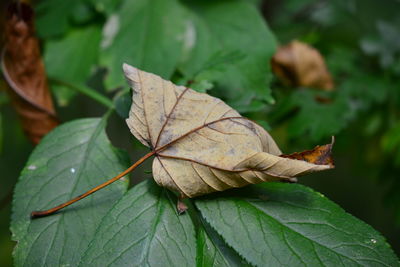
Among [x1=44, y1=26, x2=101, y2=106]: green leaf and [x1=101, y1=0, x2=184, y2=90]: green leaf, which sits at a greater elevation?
[x1=101, y1=0, x2=184, y2=90]: green leaf

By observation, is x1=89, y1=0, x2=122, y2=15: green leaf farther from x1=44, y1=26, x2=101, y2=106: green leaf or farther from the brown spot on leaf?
the brown spot on leaf

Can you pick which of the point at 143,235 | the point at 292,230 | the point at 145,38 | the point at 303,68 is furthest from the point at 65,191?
the point at 303,68

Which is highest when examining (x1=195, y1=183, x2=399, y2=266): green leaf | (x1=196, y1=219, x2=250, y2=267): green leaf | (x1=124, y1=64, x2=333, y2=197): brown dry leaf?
(x1=124, y1=64, x2=333, y2=197): brown dry leaf

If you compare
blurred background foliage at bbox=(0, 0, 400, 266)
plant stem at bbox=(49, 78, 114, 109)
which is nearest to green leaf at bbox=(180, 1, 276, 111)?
blurred background foliage at bbox=(0, 0, 400, 266)

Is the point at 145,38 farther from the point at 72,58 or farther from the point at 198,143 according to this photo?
the point at 198,143

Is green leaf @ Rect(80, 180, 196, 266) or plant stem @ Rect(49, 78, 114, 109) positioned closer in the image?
green leaf @ Rect(80, 180, 196, 266)

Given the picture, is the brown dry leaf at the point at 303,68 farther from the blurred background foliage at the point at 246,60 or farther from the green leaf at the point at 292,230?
the green leaf at the point at 292,230

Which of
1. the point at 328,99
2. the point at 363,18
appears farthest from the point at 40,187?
the point at 363,18

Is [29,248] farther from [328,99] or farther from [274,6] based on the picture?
[274,6]
